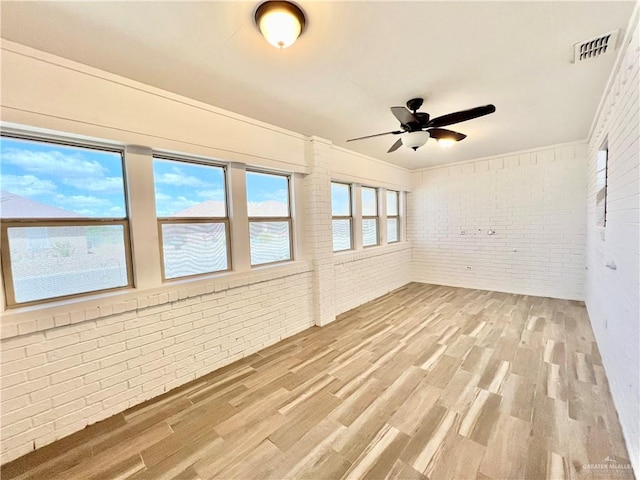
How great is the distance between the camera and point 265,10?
150cm

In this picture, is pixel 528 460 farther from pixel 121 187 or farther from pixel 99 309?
pixel 121 187

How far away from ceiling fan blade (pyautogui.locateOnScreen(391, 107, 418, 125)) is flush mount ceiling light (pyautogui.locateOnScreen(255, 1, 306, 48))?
3.39 feet

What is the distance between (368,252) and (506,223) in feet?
9.48

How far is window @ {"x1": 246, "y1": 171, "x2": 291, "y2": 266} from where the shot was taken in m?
3.31

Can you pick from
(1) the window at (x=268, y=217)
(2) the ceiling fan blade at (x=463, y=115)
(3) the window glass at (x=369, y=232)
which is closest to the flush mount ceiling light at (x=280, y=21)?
(2) the ceiling fan blade at (x=463, y=115)

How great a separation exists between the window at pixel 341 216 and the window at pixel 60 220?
120 inches

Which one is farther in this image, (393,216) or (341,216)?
(393,216)

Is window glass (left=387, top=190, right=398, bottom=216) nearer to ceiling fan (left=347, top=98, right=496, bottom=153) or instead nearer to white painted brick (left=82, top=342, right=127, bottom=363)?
ceiling fan (left=347, top=98, right=496, bottom=153)

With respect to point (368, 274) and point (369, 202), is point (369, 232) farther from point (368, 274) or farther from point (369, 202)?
point (368, 274)

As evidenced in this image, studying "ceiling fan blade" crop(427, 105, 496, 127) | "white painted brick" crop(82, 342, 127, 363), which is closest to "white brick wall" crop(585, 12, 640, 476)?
"ceiling fan blade" crop(427, 105, 496, 127)

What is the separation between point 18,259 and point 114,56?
163 centimetres

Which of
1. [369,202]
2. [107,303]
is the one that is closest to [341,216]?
[369,202]

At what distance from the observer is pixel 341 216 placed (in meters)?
4.70

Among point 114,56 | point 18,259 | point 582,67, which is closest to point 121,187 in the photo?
point 18,259
